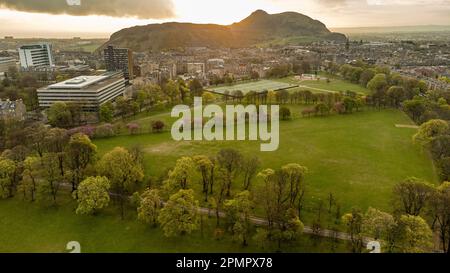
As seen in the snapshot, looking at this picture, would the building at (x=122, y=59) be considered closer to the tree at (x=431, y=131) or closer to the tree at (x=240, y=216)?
the tree at (x=431, y=131)

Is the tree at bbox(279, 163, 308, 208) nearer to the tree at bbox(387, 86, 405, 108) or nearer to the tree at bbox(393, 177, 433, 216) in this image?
the tree at bbox(393, 177, 433, 216)

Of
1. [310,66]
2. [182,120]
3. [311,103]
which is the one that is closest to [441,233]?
[182,120]

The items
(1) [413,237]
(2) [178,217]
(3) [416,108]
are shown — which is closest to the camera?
(1) [413,237]

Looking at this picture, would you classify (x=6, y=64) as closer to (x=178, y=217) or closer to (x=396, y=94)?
(x=178, y=217)

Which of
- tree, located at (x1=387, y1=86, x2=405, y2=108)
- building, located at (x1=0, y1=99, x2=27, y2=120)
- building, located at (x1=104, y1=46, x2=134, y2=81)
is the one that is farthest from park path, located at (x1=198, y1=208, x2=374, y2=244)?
building, located at (x1=104, y1=46, x2=134, y2=81)

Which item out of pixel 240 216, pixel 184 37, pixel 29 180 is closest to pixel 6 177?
pixel 29 180
